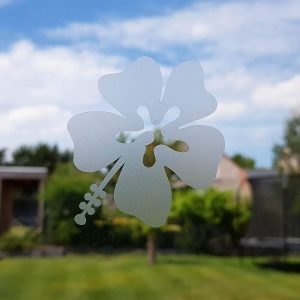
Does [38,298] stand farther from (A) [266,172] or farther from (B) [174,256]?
(A) [266,172]

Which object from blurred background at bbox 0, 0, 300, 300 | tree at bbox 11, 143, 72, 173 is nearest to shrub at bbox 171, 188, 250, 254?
blurred background at bbox 0, 0, 300, 300

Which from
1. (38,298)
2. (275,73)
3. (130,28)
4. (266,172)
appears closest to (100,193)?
(130,28)

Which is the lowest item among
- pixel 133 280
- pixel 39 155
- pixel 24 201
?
pixel 133 280

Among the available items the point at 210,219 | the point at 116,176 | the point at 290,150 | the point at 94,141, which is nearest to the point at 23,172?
the point at 116,176

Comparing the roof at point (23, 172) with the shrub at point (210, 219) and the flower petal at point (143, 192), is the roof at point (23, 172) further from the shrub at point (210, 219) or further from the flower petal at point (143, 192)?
the flower petal at point (143, 192)

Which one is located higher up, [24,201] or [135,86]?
[135,86]

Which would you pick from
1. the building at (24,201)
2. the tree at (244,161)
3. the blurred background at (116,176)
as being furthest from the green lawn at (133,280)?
the tree at (244,161)

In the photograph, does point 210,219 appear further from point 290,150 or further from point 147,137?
point 147,137
